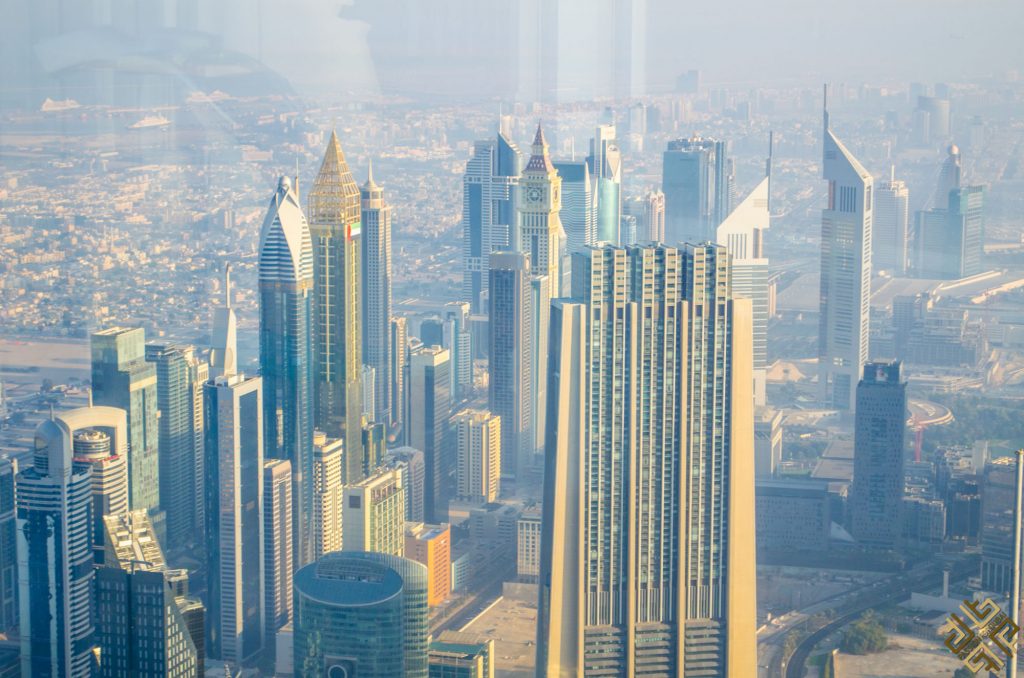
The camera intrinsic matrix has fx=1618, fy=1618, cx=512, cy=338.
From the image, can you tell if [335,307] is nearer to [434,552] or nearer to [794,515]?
[434,552]

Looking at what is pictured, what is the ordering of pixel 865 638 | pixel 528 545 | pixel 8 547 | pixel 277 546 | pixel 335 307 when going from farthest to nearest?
pixel 335 307 → pixel 528 545 → pixel 277 546 → pixel 865 638 → pixel 8 547

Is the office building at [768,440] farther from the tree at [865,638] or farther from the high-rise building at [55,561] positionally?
the high-rise building at [55,561]

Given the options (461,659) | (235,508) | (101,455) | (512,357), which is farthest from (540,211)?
(461,659)

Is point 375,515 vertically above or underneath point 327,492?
underneath

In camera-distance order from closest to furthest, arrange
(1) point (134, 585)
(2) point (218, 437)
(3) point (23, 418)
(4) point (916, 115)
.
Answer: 1. (1) point (134, 585)
2. (3) point (23, 418)
3. (2) point (218, 437)
4. (4) point (916, 115)

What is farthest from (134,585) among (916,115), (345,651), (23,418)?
(916,115)

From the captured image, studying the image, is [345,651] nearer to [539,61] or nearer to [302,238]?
[302,238]
